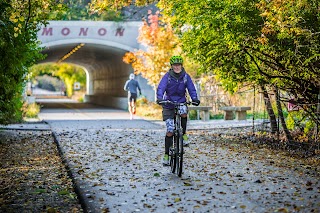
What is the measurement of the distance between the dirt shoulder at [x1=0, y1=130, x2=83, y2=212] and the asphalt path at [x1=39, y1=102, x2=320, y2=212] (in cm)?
22

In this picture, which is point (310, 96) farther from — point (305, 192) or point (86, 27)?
point (86, 27)

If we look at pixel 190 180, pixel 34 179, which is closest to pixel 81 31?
pixel 34 179

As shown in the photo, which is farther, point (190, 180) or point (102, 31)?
point (102, 31)

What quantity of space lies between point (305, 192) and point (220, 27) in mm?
5095

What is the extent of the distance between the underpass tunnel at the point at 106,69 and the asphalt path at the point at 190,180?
17819 mm

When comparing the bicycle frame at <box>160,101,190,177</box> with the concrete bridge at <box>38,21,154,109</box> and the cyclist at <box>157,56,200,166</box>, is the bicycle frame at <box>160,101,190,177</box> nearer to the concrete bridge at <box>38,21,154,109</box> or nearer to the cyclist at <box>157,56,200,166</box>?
the cyclist at <box>157,56,200,166</box>

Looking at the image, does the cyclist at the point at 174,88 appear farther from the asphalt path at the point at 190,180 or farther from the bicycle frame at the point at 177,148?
the asphalt path at the point at 190,180

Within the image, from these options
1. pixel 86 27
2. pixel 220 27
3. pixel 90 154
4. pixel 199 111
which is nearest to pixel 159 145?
pixel 90 154

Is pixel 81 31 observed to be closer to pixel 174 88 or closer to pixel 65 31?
pixel 65 31

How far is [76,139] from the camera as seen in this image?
14820 millimetres

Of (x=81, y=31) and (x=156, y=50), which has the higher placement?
(x=81, y=31)

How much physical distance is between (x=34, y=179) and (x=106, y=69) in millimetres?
33906

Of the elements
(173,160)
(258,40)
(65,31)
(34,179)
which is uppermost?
(65,31)

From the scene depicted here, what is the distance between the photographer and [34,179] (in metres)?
8.89
